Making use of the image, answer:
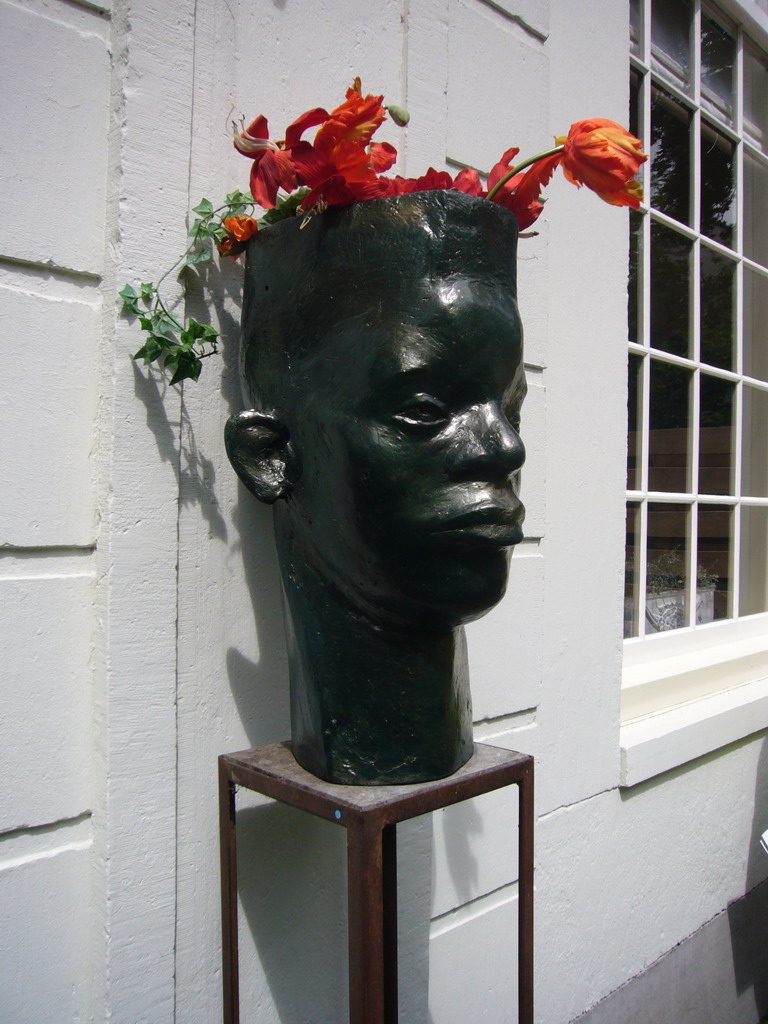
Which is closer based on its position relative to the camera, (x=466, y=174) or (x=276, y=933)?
(x=466, y=174)

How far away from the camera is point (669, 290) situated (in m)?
3.27

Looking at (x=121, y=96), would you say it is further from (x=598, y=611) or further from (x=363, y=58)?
(x=598, y=611)

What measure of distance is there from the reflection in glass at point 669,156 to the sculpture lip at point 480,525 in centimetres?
245

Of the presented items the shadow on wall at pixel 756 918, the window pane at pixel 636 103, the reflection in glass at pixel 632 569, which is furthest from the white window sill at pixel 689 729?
the window pane at pixel 636 103

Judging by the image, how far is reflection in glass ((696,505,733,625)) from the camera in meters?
3.48

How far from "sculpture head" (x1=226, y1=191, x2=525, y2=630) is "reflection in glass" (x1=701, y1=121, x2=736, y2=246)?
264 centimetres

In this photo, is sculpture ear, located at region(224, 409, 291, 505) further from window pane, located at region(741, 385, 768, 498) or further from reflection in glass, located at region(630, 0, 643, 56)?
window pane, located at region(741, 385, 768, 498)

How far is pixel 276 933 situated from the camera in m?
1.64

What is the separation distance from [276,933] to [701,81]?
3.55 meters

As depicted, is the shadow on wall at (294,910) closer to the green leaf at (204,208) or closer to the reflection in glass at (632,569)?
the green leaf at (204,208)

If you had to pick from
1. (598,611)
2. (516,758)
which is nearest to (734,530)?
(598,611)

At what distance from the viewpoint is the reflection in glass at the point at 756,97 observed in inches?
149

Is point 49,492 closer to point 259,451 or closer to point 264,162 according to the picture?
point 259,451

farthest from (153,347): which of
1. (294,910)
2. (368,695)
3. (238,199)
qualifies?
(294,910)
